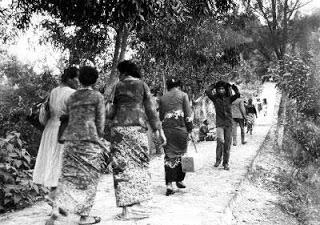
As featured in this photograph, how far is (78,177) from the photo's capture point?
15.4 ft

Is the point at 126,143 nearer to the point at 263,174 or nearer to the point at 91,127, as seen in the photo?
the point at 91,127

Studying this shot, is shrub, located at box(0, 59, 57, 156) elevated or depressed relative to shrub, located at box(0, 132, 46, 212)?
elevated

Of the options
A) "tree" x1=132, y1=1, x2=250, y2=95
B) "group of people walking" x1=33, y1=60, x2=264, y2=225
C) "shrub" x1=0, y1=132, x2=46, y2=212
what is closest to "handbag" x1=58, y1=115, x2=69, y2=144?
"group of people walking" x1=33, y1=60, x2=264, y2=225

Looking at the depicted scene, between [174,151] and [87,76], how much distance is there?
97.4 inches

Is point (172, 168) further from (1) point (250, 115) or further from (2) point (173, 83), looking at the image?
(1) point (250, 115)

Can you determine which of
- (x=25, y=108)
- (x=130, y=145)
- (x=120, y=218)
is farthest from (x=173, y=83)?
(x=25, y=108)

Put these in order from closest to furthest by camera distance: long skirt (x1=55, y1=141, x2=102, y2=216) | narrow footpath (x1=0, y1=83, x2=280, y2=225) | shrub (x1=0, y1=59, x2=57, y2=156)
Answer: long skirt (x1=55, y1=141, x2=102, y2=216) < narrow footpath (x1=0, y1=83, x2=280, y2=225) < shrub (x1=0, y1=59, x2=57, y2=156)

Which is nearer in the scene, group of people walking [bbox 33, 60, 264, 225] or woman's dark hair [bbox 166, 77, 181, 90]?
group of people walking [bbox 33, 60, 264, 225]

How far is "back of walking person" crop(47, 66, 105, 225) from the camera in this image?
4.65m

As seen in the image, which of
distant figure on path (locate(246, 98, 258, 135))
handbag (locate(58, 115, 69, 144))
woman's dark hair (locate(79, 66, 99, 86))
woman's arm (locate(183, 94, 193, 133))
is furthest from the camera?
distant figure on path (locate(246, 98, 258, 135))

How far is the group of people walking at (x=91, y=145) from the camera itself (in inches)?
186

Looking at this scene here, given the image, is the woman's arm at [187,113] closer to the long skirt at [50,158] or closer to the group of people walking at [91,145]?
the group of people walking at [91,145]

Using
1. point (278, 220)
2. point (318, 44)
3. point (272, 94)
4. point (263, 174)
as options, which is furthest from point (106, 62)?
point (272, 94)

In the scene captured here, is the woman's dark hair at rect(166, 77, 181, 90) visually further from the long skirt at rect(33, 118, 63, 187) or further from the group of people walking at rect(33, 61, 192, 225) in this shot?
the long skirt at rect(33, 118, 63, 187)
